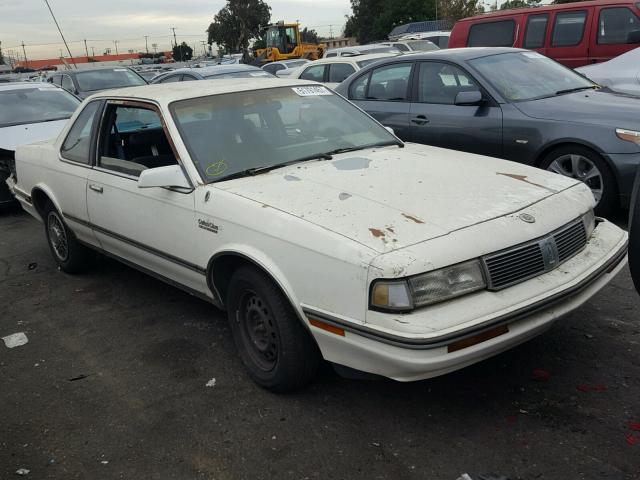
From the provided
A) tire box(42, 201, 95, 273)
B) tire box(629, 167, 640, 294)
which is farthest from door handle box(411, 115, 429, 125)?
tire box(629, 167, 640, 294)

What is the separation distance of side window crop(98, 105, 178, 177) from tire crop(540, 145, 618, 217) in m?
3.35

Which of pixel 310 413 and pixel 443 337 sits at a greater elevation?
pixel 443 337

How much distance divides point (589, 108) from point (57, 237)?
4775 millimetres

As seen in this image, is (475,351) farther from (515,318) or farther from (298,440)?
(298,440)

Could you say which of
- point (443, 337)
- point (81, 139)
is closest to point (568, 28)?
point (81, 139)

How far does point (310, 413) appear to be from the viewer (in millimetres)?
3146

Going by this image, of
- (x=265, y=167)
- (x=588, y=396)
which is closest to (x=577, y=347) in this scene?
(x=588, y=396)

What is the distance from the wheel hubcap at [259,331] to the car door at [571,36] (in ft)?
26.9

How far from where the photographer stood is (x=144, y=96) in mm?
4137

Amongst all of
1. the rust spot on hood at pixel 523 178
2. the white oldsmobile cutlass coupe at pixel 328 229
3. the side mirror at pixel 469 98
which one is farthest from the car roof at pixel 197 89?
the side mirror at pixel 469 98

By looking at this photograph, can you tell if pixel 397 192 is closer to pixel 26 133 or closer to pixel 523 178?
pixel 523 178

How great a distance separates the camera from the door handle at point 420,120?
657 cm

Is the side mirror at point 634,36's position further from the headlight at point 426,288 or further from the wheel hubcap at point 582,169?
the headlight at point 426,288

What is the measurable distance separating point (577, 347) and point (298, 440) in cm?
169
